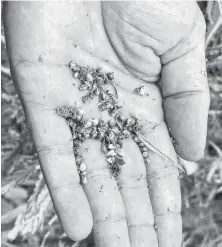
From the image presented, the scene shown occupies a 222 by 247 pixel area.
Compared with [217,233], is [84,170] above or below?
above

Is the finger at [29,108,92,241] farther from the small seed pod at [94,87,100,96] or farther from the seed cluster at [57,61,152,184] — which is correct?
the small seed pod at [94,87,100,96]

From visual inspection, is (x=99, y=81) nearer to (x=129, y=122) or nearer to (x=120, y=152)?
(x=129, y=122)

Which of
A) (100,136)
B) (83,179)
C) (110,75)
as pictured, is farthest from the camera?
(110,75)

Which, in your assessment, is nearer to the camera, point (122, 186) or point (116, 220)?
point (116, 220)

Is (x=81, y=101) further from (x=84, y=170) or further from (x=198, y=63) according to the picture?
(x=198, y=63)

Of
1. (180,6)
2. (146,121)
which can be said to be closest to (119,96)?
(146,121)

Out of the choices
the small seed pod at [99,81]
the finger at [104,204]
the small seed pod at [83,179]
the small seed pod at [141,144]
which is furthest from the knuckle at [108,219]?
the small seed pod at [99,81]

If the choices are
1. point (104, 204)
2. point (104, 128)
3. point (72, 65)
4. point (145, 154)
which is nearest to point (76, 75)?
point (72, 65)

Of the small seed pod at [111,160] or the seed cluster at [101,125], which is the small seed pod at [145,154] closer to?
the seed cluster at [101,125]
